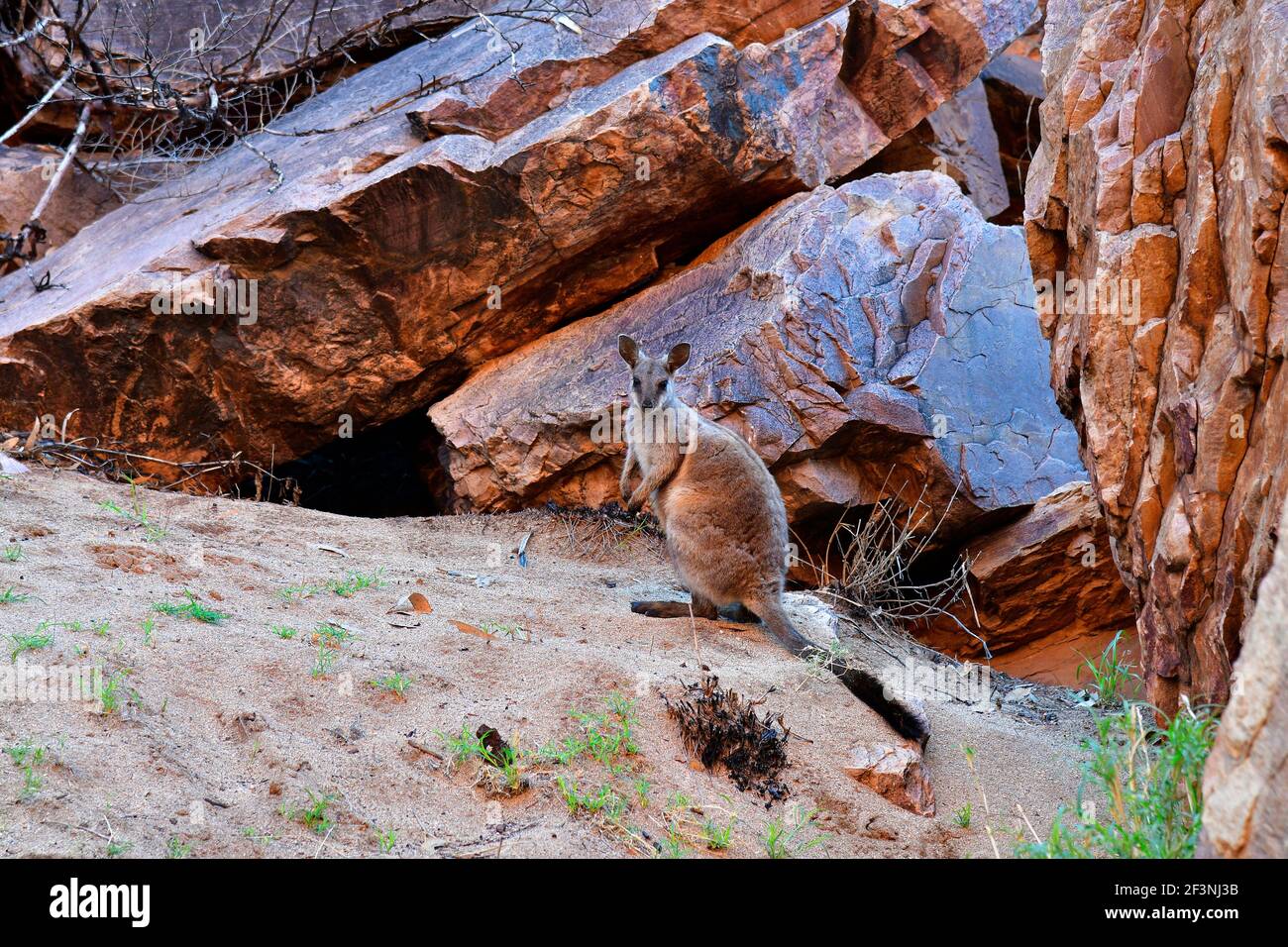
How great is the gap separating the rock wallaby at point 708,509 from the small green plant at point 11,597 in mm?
2971

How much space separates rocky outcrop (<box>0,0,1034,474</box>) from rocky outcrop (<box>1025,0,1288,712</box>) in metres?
2.97

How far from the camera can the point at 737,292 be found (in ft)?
26.2

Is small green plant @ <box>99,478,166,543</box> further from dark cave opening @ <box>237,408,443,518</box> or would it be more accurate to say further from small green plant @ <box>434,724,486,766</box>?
small green plant @ <box>434,724,486,766</box>

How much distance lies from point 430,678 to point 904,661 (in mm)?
3063

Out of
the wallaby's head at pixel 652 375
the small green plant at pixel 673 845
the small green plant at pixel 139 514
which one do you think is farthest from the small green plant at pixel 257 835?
the wallaby's head at pixel 652 375

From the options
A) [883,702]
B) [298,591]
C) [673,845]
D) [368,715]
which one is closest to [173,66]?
[298,591]

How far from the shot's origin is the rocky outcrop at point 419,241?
7.80m

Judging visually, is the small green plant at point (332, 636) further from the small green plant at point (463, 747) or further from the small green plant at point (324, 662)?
the small green plant at point (463, 747)

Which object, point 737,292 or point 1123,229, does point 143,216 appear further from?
point 1123,229

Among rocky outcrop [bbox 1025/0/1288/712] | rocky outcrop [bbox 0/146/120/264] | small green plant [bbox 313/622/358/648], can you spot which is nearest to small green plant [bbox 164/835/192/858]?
small green plant [bbox 313/622/358/648]

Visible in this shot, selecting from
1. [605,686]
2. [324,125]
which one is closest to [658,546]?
[605,686]

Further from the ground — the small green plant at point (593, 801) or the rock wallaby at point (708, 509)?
the rock wallaby at point (708, 509)

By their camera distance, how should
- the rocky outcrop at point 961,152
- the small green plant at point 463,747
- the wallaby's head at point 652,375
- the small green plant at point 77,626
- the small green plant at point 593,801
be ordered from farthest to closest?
the rocky outcrop at point 961,152 → the wallaby's head at point 652,375 → the small green plant at point 77,626 → the small green plant at point 463,747 → the small green plant at point 593,801
